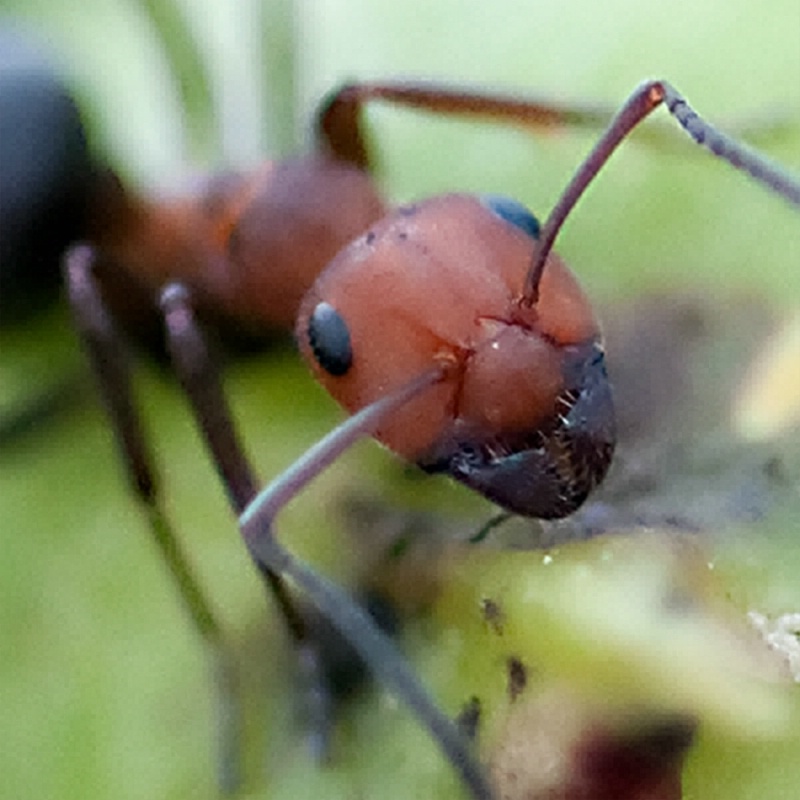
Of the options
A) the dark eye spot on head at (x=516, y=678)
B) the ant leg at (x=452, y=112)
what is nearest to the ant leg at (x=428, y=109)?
the ant leg at (x=452, y=112)

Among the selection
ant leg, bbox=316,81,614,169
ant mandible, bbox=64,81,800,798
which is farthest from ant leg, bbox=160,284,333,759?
ant leg, bbox=316,81,614,169

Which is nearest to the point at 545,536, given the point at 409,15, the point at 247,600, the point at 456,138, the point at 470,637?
the point at 470,637

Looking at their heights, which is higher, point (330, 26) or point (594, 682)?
point (330, 26)

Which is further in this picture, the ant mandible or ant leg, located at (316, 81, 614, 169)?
ant leg, located at (316, 81, 614, 169)

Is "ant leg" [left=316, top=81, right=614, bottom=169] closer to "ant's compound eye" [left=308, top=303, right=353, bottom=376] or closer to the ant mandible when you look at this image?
the ant mandible

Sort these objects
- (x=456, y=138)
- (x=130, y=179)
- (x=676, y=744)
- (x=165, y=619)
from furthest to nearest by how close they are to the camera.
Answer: (x=130, y=179) < (x=456, y=138) < (x=165, y=619) < (x=676, y=744)

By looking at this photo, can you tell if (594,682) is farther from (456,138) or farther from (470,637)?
(456,138)

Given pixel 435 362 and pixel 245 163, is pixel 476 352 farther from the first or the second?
pixel 245 163
